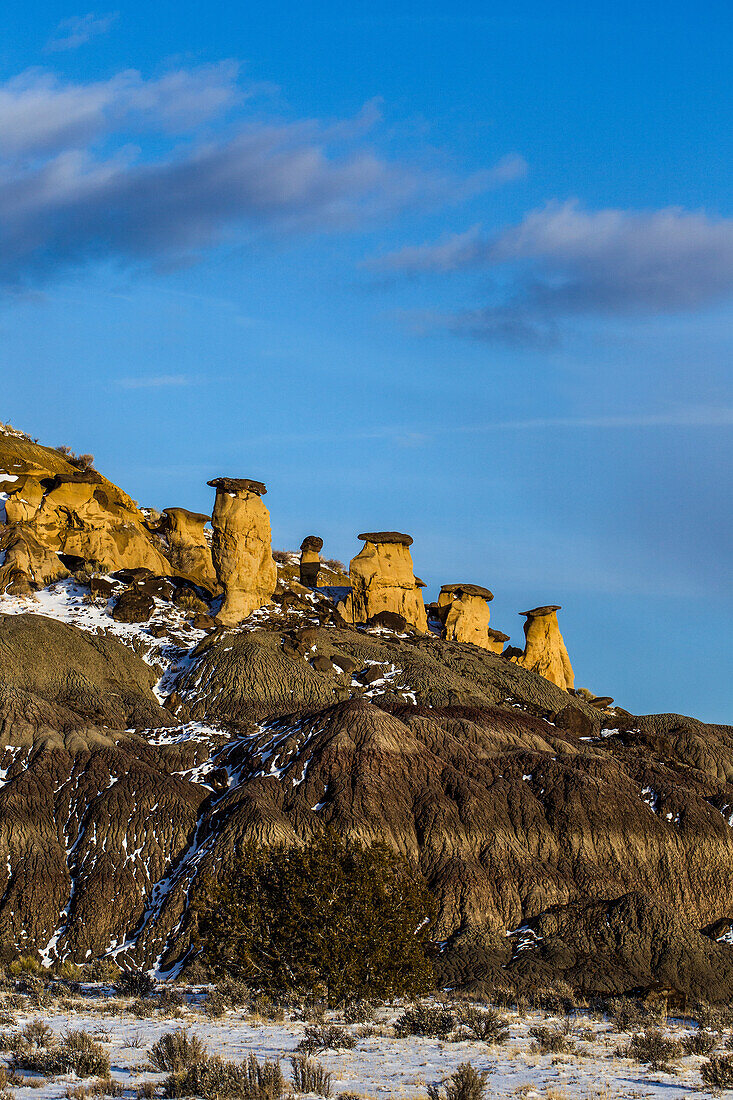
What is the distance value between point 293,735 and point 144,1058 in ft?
68.1

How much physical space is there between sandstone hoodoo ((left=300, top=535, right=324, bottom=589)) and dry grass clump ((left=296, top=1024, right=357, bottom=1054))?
5525cm

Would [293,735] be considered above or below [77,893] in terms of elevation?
above

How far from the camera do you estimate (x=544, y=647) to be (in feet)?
240

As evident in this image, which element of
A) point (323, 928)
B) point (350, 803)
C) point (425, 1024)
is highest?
point (350, 803)

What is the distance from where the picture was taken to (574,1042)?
2214 cm

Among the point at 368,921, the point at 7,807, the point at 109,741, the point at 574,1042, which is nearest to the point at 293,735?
the point at 109,741

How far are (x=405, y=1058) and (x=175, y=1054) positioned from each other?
3901 millimetres

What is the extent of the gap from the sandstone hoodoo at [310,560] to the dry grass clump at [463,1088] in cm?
5911

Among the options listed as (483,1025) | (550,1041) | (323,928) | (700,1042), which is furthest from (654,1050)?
(323,928)

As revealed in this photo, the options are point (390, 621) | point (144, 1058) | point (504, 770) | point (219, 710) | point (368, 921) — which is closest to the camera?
point (144, 1058)

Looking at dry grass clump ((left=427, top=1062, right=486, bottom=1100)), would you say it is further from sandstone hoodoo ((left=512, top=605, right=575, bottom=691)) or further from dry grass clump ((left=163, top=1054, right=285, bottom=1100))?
sandstone hoodoo ((left=512, top=605, right=575, bottom=691))

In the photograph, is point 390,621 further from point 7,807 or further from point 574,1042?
point 574,1042

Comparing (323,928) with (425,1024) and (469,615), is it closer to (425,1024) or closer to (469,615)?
(425,1024)

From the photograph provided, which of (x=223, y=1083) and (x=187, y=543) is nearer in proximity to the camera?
(x=223, y=1083)
